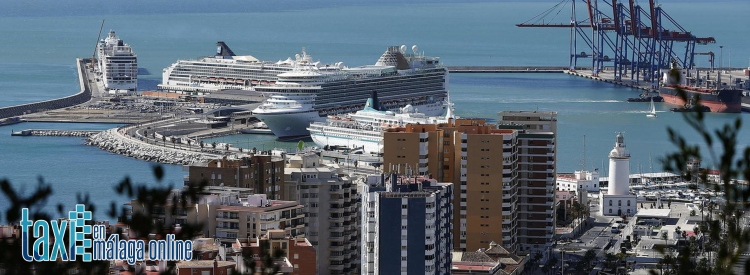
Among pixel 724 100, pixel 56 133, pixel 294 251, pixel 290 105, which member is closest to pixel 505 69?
pixel 724 100

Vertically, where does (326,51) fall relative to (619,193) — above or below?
above

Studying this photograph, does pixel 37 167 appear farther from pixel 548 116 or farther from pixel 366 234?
pixel 366 234

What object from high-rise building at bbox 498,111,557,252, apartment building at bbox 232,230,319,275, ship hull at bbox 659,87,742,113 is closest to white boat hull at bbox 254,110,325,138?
ship hull at bbox 659,87,742,113

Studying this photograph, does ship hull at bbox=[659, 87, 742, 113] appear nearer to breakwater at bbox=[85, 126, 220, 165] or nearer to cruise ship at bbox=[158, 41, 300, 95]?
cruise ship at bbox=[158, 41, 300, 95]

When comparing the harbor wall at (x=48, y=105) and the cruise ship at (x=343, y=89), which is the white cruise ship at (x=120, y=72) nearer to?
the harbor wall at (x=48, y=105)

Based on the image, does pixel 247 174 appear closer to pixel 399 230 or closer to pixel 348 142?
pixel 399 230

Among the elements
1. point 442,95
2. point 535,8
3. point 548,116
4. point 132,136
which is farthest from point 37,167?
point 535,8
